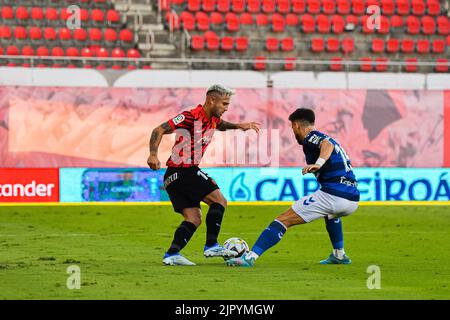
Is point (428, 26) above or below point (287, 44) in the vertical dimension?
above

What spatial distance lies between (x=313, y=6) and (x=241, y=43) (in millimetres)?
3170

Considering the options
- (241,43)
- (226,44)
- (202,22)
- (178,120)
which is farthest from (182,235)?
(202,22)

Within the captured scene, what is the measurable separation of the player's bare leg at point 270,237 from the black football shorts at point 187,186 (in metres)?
0.82

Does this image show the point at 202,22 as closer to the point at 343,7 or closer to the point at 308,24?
the point at 308,24

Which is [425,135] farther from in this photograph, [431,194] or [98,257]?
[98,257]

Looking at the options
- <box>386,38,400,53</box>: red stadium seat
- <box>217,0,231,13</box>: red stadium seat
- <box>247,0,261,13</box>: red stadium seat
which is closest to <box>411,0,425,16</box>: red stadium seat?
<box>386,38,400,53</box>: red stadium seat

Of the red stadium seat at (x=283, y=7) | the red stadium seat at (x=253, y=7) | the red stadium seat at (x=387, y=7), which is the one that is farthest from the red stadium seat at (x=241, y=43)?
the red stadium seat at (x=387, y=7)

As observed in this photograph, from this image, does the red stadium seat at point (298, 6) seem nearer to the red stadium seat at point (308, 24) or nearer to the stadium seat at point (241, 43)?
the red stadium seat at point (308, 24)

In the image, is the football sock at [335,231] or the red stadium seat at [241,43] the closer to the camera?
the football sock at [335,231]

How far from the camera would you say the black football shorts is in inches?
465

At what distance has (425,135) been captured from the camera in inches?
968

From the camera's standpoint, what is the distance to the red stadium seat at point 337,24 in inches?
1165

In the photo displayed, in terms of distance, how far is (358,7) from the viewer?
1191 inches
